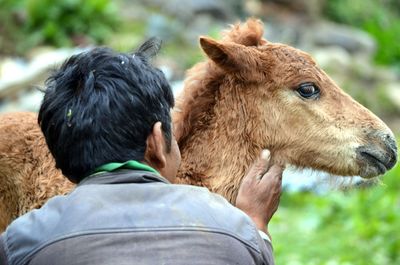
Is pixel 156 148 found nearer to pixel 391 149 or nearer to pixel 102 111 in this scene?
pixel 102 111

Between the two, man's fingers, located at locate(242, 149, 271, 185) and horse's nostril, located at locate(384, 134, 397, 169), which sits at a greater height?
horse's nostril, located at locate(384, 134, 397, 169)

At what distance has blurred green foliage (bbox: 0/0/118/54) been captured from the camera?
16172 mm

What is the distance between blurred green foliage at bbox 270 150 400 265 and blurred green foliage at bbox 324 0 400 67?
31.2 ft

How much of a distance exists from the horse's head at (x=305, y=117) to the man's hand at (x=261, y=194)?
1.75 ft

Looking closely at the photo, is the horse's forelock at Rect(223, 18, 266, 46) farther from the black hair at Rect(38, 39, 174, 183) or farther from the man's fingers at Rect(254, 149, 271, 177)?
the black hair at Rect(38, 39, 174, 183)

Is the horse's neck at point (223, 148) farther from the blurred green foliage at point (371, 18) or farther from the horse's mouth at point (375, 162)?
the blurred green foliage at point (371, 18)

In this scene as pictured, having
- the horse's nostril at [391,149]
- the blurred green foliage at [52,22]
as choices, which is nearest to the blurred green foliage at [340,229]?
the horse's nostril at [391,149]

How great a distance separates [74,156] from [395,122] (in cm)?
1465

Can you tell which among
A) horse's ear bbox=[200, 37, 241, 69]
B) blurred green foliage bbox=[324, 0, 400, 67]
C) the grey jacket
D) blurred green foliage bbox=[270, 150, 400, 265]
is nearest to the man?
the grey jacket

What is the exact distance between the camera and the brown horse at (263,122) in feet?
16.3

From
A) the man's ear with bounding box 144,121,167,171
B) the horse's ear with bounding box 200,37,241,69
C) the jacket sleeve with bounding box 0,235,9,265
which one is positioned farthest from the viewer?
the horse's ear with bounding box 200,37,241,69

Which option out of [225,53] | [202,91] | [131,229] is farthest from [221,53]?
[131,229]

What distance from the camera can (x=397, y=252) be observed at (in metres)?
8.83

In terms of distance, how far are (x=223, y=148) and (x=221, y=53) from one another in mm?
537
